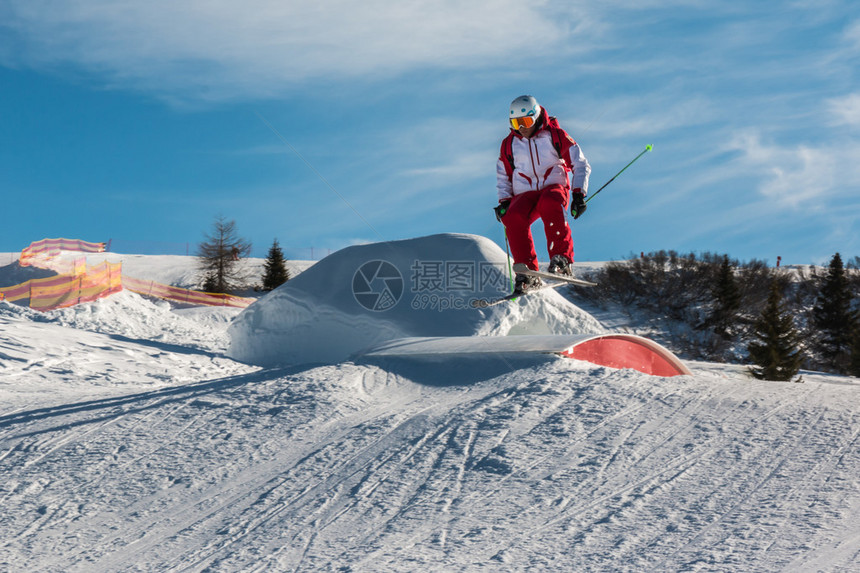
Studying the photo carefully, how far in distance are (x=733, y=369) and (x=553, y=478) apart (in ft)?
39.3

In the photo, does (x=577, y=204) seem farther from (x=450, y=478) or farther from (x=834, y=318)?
(x=834, y=318)

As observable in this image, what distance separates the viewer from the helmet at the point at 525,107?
6543 mm

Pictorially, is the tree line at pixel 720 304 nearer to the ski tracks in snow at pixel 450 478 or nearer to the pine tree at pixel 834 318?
the pine tree at pixel 834 318

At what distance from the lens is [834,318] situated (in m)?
36.9

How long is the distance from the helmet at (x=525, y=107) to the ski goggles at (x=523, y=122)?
0.09 feet

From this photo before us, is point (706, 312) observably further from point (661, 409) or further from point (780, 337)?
point (661, 409)

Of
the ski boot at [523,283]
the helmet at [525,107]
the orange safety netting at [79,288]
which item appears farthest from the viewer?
the orange safety netting at [79,288]

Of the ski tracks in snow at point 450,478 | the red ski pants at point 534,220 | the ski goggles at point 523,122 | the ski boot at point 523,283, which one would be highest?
the ski goggles at point 523,122

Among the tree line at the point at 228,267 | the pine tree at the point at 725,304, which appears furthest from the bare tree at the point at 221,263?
the pine tree at the point at 725,304

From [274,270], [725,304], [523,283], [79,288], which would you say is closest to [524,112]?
[523,283]

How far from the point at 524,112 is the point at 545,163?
1.64ft

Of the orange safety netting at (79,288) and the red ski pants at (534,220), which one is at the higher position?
the orange safety netting at (79,288)

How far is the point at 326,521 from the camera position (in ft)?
19.5

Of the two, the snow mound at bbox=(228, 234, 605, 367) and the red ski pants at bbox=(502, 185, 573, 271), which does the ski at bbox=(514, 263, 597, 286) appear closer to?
the red ski pants at bbox=(502, 185, 573, 271)
